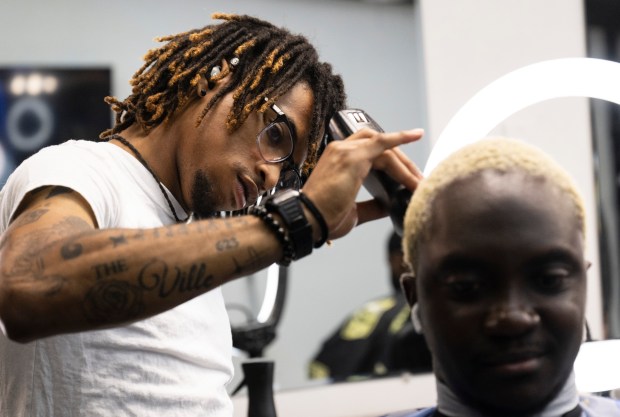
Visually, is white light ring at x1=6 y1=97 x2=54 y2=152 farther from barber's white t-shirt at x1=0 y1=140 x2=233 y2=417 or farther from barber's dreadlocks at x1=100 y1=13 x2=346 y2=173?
barber's white t-shirt at x1=0 y1=140 x2=233 y2=417

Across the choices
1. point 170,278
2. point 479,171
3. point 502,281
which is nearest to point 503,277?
point 502,281

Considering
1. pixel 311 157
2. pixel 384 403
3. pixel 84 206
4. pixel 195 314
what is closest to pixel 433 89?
pixel 384 403

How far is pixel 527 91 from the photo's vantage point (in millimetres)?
2312

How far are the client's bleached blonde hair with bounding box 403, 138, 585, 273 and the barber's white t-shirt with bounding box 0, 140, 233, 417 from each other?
58 cm

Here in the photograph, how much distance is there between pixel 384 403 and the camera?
3.39 metres

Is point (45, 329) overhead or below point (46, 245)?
below

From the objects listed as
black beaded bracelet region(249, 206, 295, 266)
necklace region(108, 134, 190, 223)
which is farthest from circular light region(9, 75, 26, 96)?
black beaded bracelet region(249, 206, 295, 266)

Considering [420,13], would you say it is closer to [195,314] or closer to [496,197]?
[195,314]

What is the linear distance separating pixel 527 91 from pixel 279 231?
4.14 ft

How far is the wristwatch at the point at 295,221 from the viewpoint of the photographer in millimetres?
1253

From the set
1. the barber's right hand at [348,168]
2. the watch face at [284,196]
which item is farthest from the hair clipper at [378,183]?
the watch face at [284,196]

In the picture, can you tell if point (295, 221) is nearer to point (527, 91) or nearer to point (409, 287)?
point (409, 287)

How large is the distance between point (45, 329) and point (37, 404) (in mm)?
362

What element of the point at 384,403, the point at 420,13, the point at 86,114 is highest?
the point at 420,13
